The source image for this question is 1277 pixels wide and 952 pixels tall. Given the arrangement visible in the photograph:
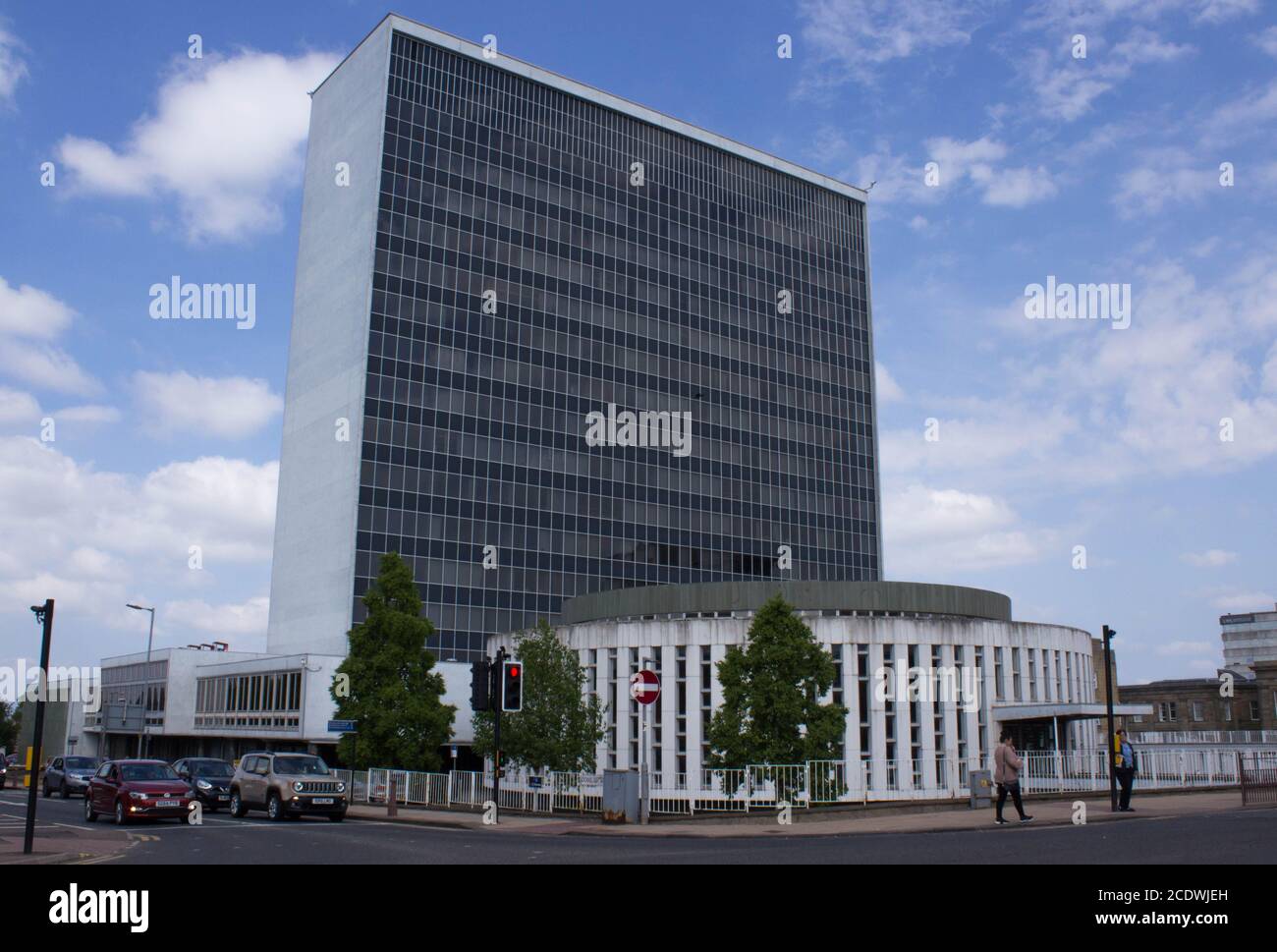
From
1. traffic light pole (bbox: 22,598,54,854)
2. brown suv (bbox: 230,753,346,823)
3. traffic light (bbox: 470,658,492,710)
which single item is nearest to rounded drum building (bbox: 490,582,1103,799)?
traffic light (bbox: 470,658,492,710)

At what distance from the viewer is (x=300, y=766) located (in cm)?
3053

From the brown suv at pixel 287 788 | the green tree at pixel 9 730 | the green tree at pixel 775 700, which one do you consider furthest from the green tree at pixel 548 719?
the green tree at pixel 9 730

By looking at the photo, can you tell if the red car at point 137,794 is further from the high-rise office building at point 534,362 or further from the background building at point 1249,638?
the background building at point 1249,638

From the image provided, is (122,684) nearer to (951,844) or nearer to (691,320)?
(691,320)

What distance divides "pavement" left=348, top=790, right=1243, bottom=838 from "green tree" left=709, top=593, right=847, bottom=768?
10.1 feet

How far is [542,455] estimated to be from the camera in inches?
3233

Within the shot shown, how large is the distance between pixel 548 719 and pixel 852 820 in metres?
14.2

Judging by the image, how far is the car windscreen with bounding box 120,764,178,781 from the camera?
95.7ft

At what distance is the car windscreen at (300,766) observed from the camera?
30.0 metres

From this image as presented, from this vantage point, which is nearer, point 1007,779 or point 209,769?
point 1007,779

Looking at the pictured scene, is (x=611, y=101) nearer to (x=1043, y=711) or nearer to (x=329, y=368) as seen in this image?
(x=329, y=368)

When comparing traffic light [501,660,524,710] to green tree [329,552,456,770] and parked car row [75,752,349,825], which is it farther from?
green tree [329,552,456,770]

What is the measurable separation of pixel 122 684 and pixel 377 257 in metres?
35.8

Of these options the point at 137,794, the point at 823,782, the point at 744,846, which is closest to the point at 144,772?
the point at 137,794
